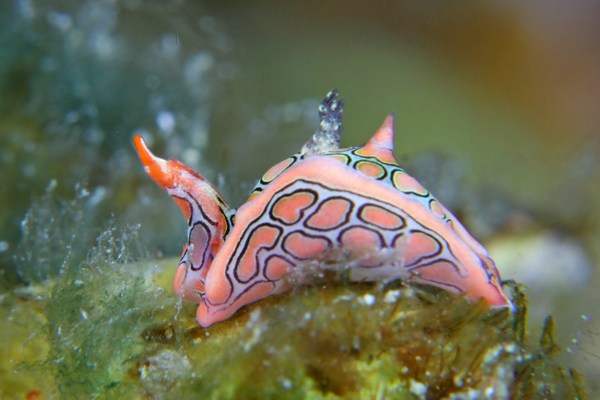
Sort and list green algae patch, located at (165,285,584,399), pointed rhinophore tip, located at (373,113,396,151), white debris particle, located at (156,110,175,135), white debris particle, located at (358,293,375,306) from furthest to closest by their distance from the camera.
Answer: white debris particle, located at (156,110,175,135) → pointed rhinophore tip, located at (373,113,396,151) → white debris particle, located at (358,293,375,306) → green algae patch, located at (165,285,584,399)

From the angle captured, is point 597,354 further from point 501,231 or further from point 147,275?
point 501,231

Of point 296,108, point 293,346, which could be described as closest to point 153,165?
point 293,346

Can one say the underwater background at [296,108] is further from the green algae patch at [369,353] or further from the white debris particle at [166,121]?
the green algae patch at [369,353]

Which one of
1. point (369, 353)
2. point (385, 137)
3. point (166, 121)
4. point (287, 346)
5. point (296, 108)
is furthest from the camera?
point (296, 108)

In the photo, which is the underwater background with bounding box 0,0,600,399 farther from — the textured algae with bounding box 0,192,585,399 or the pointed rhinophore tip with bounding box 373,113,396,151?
the pointed rhinophore tip with bounding box 373,113,396,151

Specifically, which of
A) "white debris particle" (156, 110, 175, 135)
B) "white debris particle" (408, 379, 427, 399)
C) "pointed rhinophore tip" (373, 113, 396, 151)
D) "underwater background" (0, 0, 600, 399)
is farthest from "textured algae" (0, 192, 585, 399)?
"white debris particle" (156, 110, 175, 135)

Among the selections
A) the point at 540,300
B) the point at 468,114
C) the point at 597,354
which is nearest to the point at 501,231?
the point at 540,300

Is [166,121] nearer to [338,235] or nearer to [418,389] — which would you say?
[338,235]
